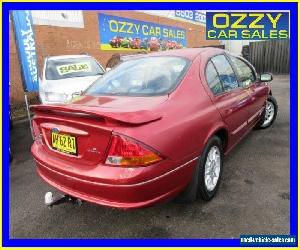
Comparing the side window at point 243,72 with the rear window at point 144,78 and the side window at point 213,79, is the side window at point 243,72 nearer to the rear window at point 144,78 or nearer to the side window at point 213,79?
the side window at point 213,79

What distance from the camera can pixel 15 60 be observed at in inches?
392

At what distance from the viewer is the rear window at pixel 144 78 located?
3.03 m

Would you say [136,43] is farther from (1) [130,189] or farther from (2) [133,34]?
(1) [130,189]

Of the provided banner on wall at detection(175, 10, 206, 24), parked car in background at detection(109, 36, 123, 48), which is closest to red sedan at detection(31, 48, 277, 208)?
parked car in background at detection(109, 36, 123, 48)

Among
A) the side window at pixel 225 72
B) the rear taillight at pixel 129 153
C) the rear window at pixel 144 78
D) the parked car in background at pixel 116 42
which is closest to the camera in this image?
the rear taillight at pixel 129 153

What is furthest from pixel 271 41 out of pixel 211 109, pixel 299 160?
pixel 211 109

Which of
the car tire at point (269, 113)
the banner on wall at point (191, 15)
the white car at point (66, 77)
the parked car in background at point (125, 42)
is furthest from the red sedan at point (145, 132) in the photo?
the banner on wall at point (191, 15)

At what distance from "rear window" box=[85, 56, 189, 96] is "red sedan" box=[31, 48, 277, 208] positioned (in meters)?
0.01

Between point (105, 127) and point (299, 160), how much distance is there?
2.95 meters

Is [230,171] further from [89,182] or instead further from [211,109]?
[89,182]

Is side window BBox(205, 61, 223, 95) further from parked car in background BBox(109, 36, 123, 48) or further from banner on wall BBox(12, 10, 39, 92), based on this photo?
parked car in background BBox(109, 36, 123, 48)

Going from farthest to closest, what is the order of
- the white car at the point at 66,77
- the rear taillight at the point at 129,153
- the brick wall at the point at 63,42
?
the brick wall at the point at 63,42, the white car at the point at 66,77, the rear taillight at the point at 129,153

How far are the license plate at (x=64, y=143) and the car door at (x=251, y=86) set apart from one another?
8.35 ft

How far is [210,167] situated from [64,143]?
5.02ft
